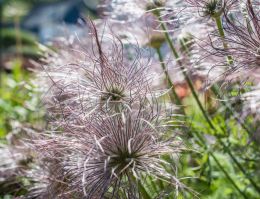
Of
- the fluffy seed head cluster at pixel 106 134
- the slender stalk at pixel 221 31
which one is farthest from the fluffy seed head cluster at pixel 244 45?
the fluffy seed head cluster at pixel 106 134

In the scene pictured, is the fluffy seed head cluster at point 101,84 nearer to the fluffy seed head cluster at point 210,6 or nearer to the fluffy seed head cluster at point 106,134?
the fluffy seed head cluster at point 106,134

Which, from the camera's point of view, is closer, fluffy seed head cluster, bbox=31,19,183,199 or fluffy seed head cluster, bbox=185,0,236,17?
fluffy seed head cluster, bbox=31,19,183,199

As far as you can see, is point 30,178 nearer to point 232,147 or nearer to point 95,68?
point 95,68

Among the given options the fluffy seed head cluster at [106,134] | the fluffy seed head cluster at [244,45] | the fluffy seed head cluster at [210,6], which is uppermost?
the fluffy seed head cluster at [210,6]

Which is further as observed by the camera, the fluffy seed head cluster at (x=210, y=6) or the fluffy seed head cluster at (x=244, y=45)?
the fluffy seed head cluster at (x=210, y=6)

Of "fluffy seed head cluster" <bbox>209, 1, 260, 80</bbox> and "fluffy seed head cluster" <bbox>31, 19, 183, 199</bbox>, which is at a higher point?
"fluffy seed head cluster" <bbox>209, 1, 260, 80</bbox>

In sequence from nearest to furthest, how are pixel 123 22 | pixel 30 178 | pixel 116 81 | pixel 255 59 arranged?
pixel 255 59 → pixel 116 81 → pixel 30 178 → pixel 123 22

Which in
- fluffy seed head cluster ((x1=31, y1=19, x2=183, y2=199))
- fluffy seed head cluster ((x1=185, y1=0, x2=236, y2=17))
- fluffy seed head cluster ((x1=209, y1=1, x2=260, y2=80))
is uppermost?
fluffy seed head cluster ((x1=185, y1=0, x2=236, y2=17))

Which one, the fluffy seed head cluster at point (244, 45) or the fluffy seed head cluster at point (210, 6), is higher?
the fluffy seed head cluster at point (210, 6)

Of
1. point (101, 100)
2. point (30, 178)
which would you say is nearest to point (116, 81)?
point (101, 100)

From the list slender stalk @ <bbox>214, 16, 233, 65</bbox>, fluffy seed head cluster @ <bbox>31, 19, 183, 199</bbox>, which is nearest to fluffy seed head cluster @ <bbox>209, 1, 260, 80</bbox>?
slender stalk @ <bbox>214, 16, 233, 65</bbox>

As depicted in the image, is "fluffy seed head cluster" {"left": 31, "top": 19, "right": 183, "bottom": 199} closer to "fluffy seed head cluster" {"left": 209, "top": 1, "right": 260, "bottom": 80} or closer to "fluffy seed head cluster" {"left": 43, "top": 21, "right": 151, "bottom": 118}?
"fluffy seed head cluster" {"left": 43, "top": 21, "right": 151, "bottom": 118}
